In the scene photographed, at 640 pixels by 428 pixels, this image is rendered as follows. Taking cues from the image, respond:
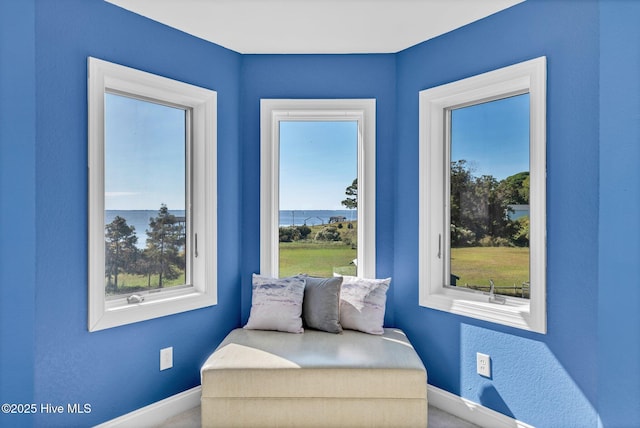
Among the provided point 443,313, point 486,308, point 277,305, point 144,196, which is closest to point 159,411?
point 277,305

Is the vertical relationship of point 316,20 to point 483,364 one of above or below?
above

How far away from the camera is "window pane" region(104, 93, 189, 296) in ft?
7.59

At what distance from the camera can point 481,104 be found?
8.24 feet

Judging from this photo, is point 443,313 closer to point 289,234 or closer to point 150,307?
point 289,234

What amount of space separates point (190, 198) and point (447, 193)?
6.02 feet

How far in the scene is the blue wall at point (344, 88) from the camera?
9.34 ft

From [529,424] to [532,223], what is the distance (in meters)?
1.11

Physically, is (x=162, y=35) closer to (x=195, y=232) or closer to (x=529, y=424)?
(x=195, y=232)

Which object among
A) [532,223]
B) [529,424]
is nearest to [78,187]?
[532,223]

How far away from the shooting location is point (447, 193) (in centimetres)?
268

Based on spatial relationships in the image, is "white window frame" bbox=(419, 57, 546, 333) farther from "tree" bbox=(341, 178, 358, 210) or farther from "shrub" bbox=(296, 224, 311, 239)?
"shrub" bbox=(296, 224, 311, 239)

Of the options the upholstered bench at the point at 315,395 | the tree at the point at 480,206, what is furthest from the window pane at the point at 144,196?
the tree at the point at 480,206

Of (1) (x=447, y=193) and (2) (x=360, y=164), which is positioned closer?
(1) (x=447, y=193)

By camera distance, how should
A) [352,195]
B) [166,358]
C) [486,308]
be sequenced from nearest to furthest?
1. [486,308]
2. [166,358]
3. [352,195]
